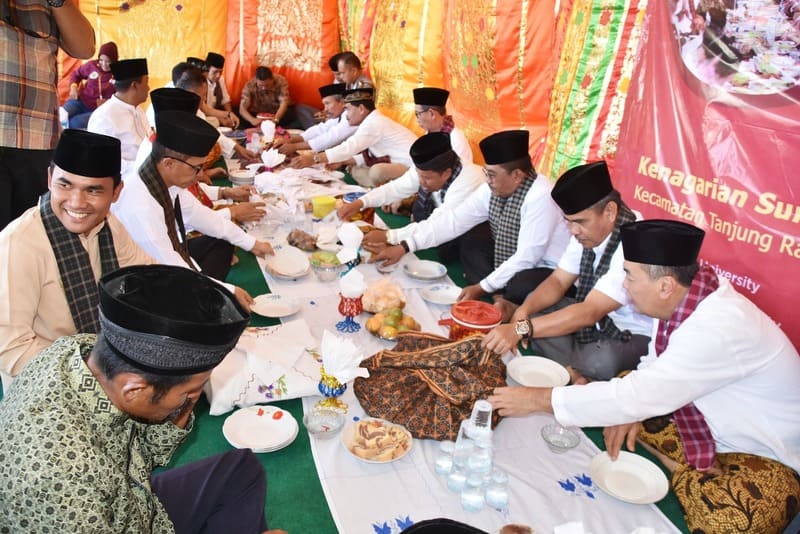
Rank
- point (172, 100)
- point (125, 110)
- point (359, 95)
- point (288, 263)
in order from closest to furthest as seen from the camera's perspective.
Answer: point (288, 263), point (172, 100), point (125, 110), point (359, 95)

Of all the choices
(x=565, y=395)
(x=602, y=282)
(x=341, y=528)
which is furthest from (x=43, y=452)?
(x=602, y=282)

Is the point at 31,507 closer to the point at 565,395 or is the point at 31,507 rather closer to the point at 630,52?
the point at 565,395

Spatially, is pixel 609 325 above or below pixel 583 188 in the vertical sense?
below

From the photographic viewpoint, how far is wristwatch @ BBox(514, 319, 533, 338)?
264 cm

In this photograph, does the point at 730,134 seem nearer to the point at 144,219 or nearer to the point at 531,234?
the point at 531,234

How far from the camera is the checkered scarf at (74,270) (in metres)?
1.99

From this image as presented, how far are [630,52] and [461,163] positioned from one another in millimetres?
1264

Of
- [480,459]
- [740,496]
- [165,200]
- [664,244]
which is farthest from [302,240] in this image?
[740,496]

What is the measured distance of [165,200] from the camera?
2904mm

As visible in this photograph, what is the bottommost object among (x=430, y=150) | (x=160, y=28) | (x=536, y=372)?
(x=536, y=372)

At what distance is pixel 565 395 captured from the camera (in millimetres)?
2143

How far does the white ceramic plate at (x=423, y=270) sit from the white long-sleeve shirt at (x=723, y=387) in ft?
4.64

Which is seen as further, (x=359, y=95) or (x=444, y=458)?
(x=359, y=95)

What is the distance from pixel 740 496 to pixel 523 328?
1049 millimetres
